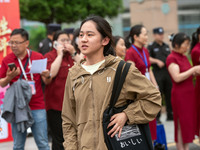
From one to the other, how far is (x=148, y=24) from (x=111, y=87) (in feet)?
35.0

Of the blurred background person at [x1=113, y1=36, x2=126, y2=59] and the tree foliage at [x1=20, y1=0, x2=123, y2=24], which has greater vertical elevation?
the tree foliage at [x1=20, y1=0, x2=123, y2=24]

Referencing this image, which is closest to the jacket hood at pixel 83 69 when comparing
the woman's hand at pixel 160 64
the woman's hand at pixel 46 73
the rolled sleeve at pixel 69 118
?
the rolled sleeve at pixel 69 118

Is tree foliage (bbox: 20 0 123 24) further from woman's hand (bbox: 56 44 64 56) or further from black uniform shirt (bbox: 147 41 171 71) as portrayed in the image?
woman's hand (bbox: 56 44 64 56)

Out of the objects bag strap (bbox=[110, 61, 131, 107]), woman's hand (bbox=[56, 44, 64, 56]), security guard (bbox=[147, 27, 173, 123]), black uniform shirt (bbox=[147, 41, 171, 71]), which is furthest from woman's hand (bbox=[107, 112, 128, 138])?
black uniform shirt (bbox=[147, 41, 171, 71])

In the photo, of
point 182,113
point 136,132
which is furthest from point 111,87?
point 182,113

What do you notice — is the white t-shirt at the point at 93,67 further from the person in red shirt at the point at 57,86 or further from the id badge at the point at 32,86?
the person in red shirt at the point at 57,86

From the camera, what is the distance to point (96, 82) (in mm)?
3008

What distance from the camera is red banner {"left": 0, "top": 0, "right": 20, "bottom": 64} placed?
6.88 m

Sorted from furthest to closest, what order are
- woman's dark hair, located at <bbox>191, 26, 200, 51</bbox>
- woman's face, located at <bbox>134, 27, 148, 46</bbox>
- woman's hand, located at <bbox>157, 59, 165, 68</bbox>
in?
1. woman's hand, located at <bbox>157, 59, 165, 68</bbox>
2. woman's dark hair, located at <bbox>191, 26, 200, 51</bbox>
3. woman's face, located at <bbox>134, 27, 148, 46</bbox>

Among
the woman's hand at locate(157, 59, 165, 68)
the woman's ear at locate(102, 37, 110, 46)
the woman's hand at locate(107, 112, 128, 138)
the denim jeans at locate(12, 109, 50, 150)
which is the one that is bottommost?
the denim jeans at locate(12, 109, 50, 150)

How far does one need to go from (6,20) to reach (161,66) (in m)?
4.10

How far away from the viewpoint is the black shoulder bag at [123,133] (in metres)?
2.91

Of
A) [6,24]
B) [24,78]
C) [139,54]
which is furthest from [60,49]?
[6,24]

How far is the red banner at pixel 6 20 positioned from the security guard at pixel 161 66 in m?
3.80
